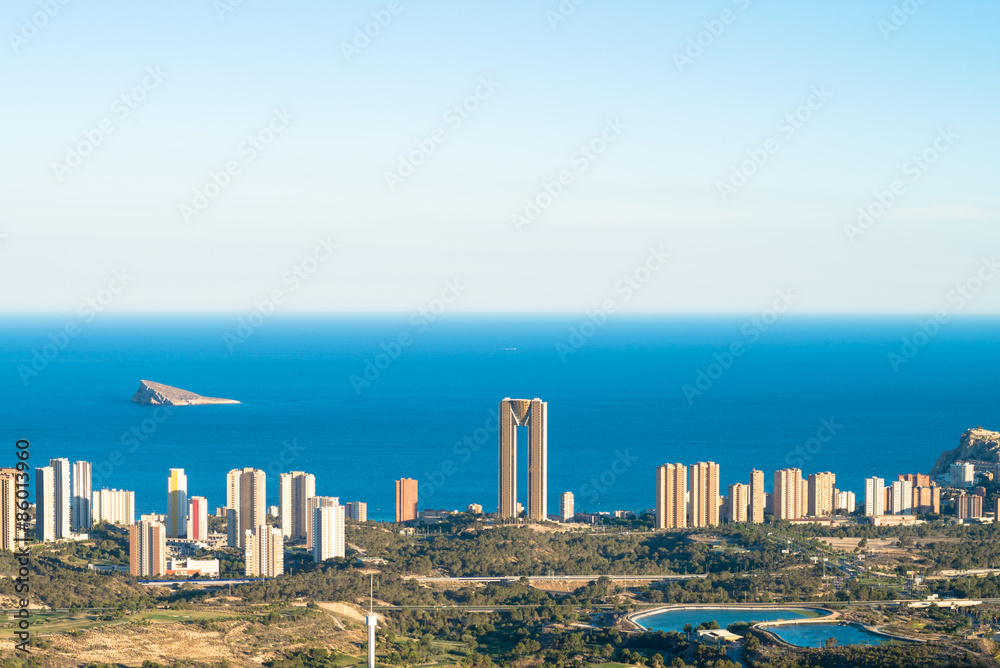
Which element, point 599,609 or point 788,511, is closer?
point 599,609

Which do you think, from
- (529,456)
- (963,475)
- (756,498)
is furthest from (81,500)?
(963,475)

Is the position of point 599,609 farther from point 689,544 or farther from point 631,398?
point 631,398

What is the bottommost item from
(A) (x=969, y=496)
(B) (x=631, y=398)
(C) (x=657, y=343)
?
(A) (x=969, y=496)

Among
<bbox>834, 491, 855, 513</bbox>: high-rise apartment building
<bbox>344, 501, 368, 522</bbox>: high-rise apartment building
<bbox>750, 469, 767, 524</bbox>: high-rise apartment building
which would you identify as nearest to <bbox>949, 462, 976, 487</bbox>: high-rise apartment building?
<bbox>834, 491, 855, 513</bbox>: high-rise apartment building

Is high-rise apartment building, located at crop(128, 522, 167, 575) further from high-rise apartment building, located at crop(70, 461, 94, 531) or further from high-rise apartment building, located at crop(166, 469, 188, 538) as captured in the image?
high-rise apartment building, located at crop(70, 461, 94, 531)

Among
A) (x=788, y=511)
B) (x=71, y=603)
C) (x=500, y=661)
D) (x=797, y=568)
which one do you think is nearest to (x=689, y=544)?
(x=797, y=568)

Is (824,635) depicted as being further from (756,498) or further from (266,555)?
(756,498)

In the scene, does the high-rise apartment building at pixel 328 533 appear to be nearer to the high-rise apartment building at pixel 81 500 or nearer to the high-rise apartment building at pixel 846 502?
the high-rise apartment building at pixel 81 500
